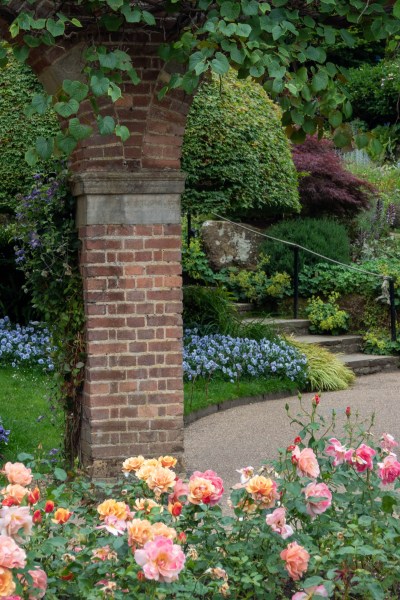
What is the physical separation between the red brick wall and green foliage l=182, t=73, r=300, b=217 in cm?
489

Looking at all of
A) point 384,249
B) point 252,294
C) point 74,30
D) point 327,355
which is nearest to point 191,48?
point 74,30

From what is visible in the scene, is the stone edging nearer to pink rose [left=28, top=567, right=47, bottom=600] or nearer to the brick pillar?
the brick pillar

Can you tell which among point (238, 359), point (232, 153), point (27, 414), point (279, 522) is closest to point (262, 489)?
point (279, 522)

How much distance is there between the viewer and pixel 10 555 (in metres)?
2.38

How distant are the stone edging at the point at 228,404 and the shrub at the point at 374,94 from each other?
13429 mm

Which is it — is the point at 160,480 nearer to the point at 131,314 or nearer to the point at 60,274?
the point at 131,314

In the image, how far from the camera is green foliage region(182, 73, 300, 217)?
10477 millimetres

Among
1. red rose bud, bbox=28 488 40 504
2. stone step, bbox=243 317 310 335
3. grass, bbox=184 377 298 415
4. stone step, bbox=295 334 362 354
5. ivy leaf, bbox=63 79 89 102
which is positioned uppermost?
ivy leaf, bbox=63 79 89 102

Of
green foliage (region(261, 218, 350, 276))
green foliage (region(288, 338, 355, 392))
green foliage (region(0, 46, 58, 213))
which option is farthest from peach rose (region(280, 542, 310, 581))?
green foliage (region(261, 218, 350, 276))

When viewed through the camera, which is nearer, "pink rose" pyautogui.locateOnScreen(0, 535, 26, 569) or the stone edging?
"pink rose" pyautogui.locateOnScreen(0, 535, 26, 569)

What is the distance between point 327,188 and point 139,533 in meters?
13.1

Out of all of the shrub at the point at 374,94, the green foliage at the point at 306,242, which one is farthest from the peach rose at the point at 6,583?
the shrub at the point at 374,94

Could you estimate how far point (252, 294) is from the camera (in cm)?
1274

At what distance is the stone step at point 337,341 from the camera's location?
454 inches
